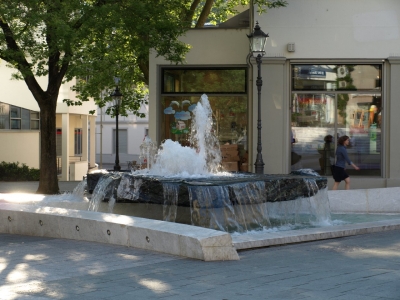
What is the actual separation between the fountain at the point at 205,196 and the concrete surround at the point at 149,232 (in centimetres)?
86

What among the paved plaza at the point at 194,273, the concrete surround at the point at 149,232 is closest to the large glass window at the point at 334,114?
the concrete surround at the point at 149,232

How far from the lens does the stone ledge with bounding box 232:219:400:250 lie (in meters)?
10.8

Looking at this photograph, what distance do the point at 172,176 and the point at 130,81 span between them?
13.7 m

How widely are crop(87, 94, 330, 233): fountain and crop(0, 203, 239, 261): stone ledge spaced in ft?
3.83

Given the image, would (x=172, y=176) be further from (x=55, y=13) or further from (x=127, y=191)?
(x=55, y=13)

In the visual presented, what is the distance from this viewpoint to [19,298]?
7.29 metres

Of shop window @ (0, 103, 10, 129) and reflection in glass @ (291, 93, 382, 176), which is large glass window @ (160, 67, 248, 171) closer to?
reflection in glass @ (291, 93, 382, 176)

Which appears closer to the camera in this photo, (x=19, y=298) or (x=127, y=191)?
(x=19, y=298)

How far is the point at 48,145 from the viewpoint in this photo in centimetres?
2027

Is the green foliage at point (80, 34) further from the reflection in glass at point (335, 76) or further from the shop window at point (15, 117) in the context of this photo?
the shop window at point (15, 117)

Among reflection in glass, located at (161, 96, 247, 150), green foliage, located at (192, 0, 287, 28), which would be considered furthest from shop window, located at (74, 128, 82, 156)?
reflection in glass, located at (161, 96, 247, 150)

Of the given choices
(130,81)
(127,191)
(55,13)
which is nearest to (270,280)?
(127,191)

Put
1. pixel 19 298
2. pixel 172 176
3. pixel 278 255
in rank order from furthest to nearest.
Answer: pixel 172 176, pixel 278 255, pixel 19 298

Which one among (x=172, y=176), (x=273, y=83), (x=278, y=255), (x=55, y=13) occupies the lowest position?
(x=278, y=255)
